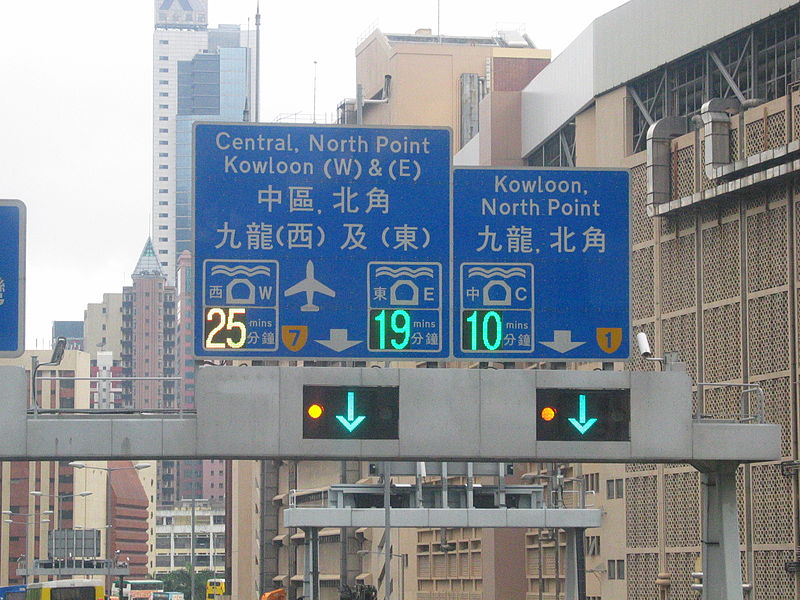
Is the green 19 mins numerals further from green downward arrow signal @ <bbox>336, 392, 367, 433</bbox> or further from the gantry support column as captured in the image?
the gantry support column

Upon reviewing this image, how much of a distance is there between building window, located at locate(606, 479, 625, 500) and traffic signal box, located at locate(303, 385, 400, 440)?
40.7 metres

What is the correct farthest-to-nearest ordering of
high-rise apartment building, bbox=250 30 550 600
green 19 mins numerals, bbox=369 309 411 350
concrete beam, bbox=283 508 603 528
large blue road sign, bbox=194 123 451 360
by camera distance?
high-rise apartment building, bbox=250 30 550 600
concrete beam, bbox=283 508 603 528
green 19 mins numerals, bbox=369 309 411 350
large blue road sign, bbox=194 123 451 360

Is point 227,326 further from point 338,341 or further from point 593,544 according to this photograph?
point 593,544

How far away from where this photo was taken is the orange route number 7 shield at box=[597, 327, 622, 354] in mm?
23766

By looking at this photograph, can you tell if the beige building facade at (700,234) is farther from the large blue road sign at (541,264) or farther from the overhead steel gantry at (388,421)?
the overhead steel gantry at (388,421)

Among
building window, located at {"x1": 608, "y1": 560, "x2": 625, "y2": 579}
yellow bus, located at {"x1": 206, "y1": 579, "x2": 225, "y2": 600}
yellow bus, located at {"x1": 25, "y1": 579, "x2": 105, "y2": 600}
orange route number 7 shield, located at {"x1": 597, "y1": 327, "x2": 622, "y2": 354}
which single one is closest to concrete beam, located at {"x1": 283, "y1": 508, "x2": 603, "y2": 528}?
yellow bus, located at {"x1": 25, "y1": 579, "x2": 105, "y2": 600}

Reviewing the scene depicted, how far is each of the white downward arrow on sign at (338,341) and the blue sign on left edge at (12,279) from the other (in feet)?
13.2

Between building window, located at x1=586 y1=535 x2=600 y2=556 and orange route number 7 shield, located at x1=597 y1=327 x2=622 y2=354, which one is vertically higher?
orange route number 7 shield, located at x1=597 y1=327 x2=622 y2=354

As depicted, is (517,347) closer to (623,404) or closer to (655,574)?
(623,404)

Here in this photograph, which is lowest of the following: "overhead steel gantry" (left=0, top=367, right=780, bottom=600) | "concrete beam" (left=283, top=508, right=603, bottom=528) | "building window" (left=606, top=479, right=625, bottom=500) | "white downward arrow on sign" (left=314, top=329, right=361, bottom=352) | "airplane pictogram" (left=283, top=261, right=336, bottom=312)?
"concrete beam" (left=283, top=508, right=603, bottom=528)

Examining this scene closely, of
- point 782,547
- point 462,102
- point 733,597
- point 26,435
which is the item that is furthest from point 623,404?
point 462,102

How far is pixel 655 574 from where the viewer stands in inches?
2306

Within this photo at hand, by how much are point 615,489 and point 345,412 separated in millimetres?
41788

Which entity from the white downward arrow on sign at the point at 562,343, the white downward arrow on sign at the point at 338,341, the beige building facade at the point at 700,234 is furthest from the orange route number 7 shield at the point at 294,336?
the beige building facade at the point at 700,234
